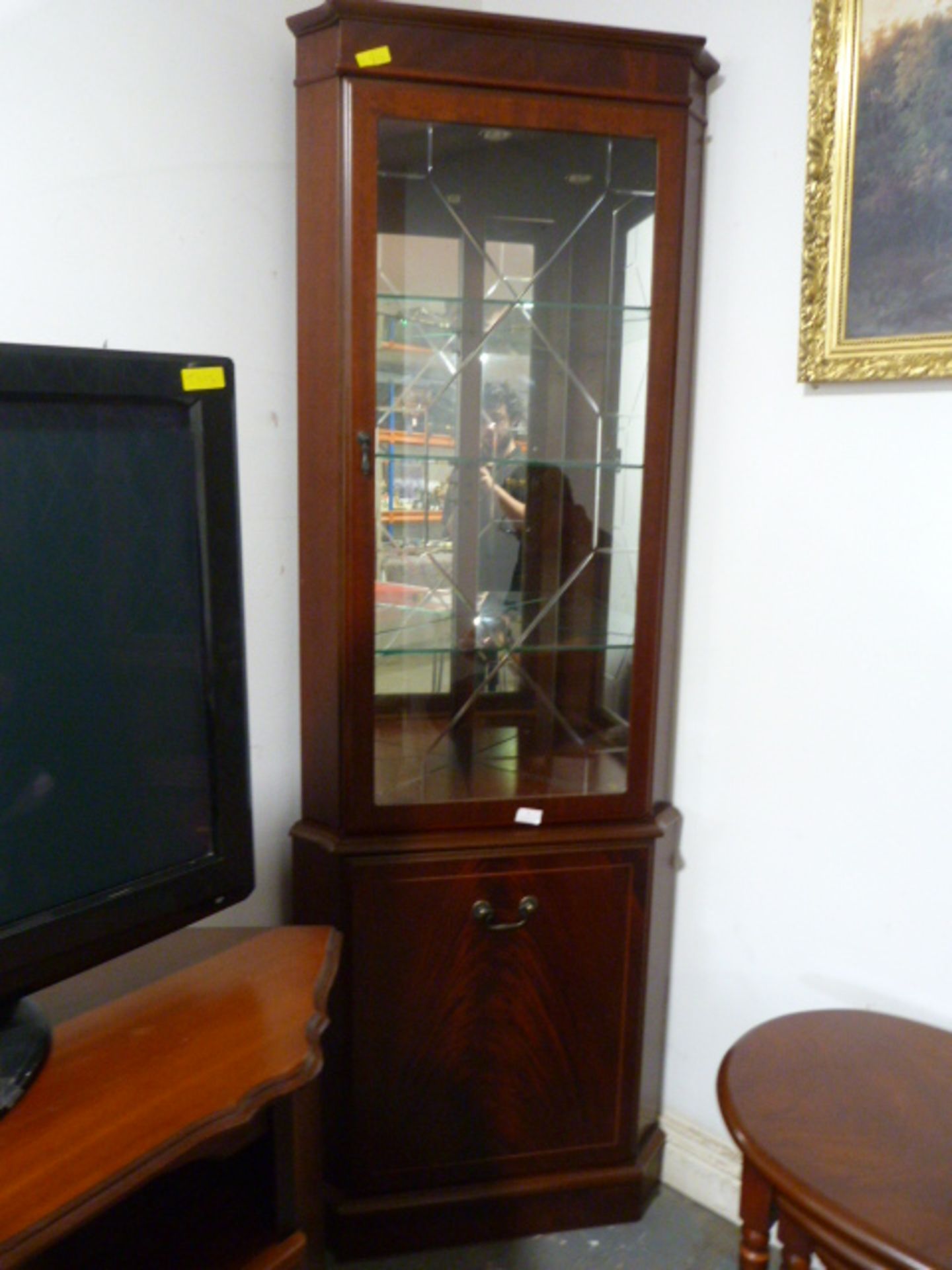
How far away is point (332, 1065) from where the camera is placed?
5.06 feet

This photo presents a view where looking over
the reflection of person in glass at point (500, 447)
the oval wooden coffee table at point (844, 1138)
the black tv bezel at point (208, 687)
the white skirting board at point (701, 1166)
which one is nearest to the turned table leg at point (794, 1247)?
the oval wooden coffee table at point (844, 1138)

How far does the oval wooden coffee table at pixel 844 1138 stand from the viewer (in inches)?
38.7

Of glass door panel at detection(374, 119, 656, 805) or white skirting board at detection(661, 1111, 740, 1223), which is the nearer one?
glass door panel at detection(374, 119, 656, 805)

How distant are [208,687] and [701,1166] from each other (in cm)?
128

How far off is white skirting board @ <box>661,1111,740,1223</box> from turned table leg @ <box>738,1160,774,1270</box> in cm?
54

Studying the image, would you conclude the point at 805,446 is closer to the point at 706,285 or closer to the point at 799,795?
the point at 706,285

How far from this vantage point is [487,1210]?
63.6 inches

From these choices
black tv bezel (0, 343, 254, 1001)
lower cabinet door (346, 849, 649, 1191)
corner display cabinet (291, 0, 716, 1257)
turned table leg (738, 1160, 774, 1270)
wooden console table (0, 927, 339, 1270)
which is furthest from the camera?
lower cabinet door (346, 849, 649, 1191)

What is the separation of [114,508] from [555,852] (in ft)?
2.88

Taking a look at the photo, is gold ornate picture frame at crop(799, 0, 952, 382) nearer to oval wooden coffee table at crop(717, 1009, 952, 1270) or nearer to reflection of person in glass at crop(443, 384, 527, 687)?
reflection of person in glass at crop(443, 384, 527, 687)

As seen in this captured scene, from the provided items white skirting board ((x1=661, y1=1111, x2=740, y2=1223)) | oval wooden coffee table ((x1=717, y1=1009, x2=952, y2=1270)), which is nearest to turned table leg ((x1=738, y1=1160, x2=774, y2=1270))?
oval wooden coffee table ((x1=717, y1=1009, x2=952, y2=1270))

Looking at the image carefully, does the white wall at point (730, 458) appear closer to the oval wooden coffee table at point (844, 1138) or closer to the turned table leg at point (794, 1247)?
the oval wooden coffee table at point (844, 1138)

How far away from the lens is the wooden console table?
0.82 m

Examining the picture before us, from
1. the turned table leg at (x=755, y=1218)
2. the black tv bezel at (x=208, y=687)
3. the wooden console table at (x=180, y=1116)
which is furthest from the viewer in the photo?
the turned table leg at (x=755, y=1218)
